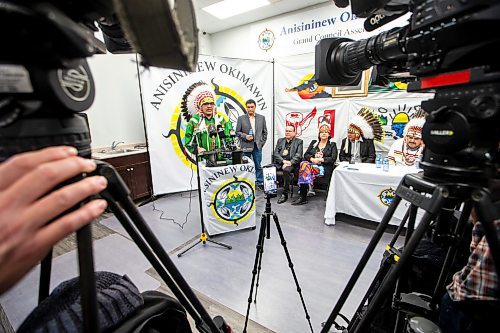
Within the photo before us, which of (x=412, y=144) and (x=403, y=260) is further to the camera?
(x=412, y=144)

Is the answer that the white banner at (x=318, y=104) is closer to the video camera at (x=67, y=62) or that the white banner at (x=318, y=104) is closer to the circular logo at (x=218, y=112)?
the circular logo at (x=218, y=112)

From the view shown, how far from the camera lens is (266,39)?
4.85 metres

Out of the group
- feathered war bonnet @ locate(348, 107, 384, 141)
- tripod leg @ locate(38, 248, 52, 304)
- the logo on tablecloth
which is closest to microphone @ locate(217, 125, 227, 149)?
the logo on tablecloth

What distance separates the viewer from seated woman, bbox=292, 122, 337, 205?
3693mm

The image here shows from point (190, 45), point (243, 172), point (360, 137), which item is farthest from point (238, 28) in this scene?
point (190, 45)

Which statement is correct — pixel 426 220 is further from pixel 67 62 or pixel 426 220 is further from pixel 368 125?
pixel 368 125

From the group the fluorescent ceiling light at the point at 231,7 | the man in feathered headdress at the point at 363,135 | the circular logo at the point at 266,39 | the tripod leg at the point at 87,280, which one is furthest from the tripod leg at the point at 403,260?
the circular logo at the point at 266,39

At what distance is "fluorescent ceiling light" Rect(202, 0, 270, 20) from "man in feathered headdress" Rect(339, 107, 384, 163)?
8.63ft

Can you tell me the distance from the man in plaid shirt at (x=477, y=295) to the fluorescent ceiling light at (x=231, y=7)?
4.68 m

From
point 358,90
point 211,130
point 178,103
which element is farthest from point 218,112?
point 358,90

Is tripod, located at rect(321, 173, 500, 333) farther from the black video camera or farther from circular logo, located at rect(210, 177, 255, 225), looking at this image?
circular logo, located at rect(210, 177, 255, 225)

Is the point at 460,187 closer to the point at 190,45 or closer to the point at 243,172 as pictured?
the point at 190,45

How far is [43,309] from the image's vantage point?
→ 460 mm

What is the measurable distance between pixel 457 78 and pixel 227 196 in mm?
2152
